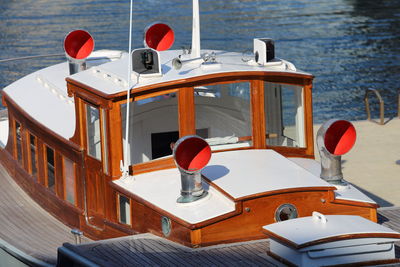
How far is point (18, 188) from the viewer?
1477cm

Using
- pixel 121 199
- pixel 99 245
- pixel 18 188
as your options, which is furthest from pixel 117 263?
pixel 18 188

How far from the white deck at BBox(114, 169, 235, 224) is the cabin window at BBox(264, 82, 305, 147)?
1.53m

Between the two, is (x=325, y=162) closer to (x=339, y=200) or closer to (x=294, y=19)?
(x=339, y=200)

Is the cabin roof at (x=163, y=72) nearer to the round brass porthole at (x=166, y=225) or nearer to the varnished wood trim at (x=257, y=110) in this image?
the varnished wood trim at (x=257, y=110)

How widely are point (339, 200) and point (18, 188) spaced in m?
6.26

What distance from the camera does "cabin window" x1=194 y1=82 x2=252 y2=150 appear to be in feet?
38.7

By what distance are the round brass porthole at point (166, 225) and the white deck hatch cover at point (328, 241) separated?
1.33 m

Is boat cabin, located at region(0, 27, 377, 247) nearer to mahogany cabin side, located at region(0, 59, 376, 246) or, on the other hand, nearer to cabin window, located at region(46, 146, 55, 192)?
mahogany cabin side, located at region(0, 59, 376, 246)

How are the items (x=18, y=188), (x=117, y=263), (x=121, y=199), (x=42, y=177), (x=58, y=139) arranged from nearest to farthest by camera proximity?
(x=117, y=263)
(x=121, y=199)
(x=58, y=139)
(x=42, y=177)
(x=18, y=188)

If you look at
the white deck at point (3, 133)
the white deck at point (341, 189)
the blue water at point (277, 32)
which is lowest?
the blue water at point (277, 32)

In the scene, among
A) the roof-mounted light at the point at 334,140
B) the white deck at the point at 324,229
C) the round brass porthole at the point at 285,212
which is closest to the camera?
the white deck at the point at 324,229

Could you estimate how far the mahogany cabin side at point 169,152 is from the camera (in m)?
10.4

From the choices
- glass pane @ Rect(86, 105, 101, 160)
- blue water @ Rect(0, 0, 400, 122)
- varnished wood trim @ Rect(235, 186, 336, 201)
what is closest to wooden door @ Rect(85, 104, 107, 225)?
glass pane @ Rect(86, 105, 101, 160)

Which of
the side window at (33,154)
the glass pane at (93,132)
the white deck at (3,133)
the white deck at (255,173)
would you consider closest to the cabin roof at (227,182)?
the white deck at (255,173)
